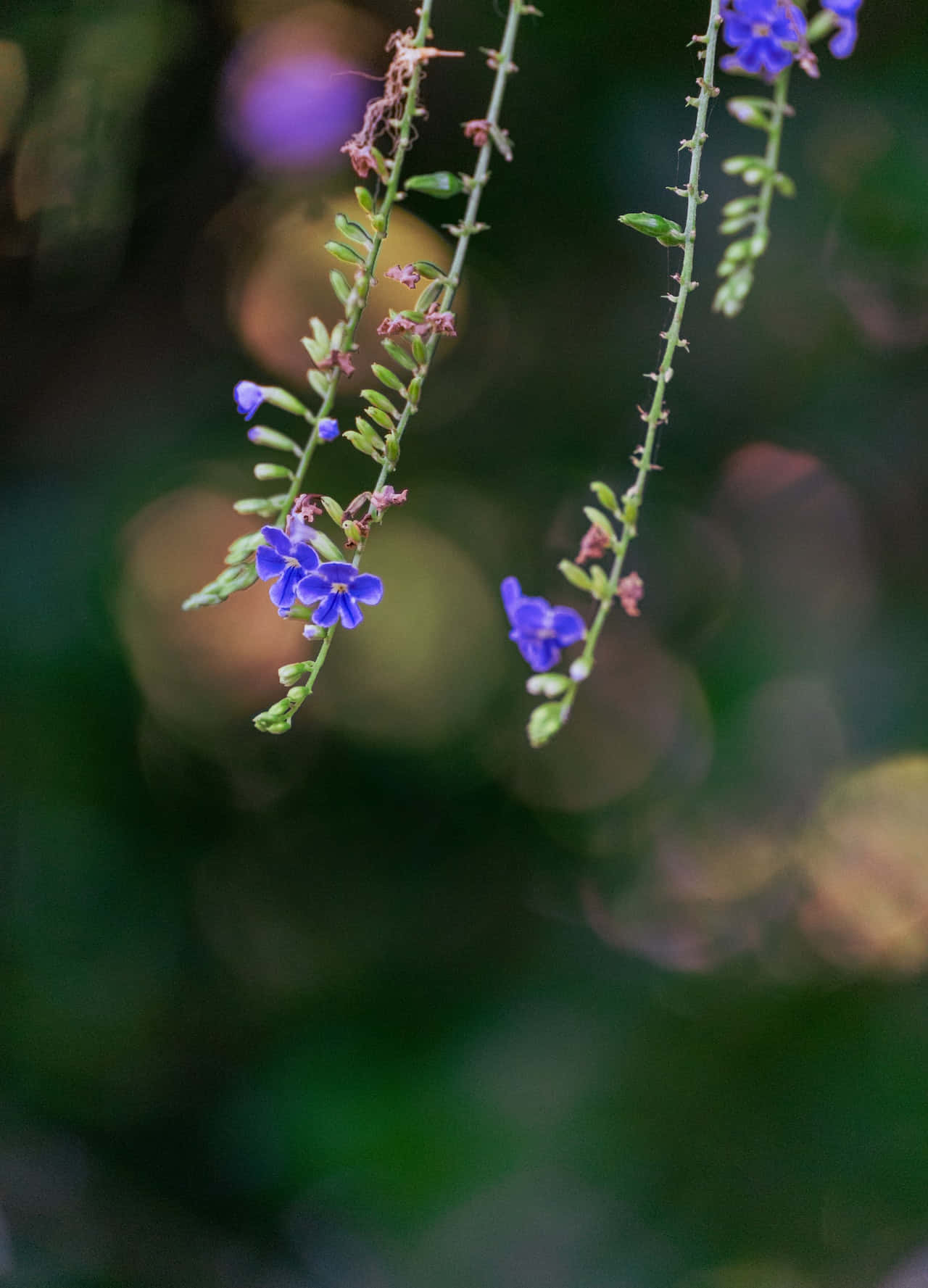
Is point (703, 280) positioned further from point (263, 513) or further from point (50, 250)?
point (263, 513)

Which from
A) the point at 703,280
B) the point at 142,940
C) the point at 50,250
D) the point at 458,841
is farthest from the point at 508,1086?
the point at 50,250

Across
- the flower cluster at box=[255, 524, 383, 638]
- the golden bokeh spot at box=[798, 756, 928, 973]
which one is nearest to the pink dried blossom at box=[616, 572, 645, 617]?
the flower cluster at box=[255, 524, 383, 638]

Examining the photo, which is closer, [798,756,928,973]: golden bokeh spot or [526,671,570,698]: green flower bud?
[526,671,570,698]: green flower bud

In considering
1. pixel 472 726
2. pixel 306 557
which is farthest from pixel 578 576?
pixel 472 726

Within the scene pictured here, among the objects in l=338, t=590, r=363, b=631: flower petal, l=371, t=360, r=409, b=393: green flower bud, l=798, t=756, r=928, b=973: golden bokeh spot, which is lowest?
l=798, t=756, r=928, b=973: golden bokeh spot

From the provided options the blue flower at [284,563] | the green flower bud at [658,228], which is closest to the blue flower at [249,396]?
the blue flower at [284,563]

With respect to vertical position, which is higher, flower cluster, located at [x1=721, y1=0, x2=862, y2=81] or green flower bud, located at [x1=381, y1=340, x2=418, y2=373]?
flower cluster, located at [x1=721, y1=0, x2=862, y2=81]

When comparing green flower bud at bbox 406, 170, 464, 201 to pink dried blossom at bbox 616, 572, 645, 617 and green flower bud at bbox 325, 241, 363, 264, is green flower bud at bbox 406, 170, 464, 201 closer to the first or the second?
green flower bud at bbox 325, 241, 363, 264
